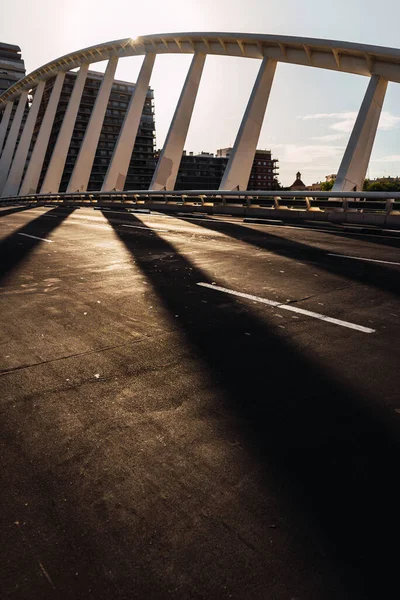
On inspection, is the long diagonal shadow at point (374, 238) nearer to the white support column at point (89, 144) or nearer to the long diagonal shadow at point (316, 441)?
the long diagonal shadow at point (316, 441)

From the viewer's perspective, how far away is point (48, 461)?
7.17ft

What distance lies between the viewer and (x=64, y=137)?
4091cm

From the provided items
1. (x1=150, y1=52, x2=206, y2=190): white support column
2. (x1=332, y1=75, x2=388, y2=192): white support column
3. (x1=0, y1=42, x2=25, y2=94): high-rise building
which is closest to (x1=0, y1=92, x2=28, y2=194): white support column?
(x1=150, y1=52, x2=206, y2=190): white support column

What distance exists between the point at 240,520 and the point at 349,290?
14.2 ft

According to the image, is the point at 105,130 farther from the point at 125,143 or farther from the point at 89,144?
the point at 125,143

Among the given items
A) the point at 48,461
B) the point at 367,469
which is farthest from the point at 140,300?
the point at 367,469

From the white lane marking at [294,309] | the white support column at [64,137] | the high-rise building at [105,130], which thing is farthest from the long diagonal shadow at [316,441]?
the high-rise building at [105,130]

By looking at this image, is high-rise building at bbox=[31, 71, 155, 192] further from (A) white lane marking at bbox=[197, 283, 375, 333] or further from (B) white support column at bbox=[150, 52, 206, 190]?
(A) white lane marking at bbox=[197, 283, 375, 333]

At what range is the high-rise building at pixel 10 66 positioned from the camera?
141 metres

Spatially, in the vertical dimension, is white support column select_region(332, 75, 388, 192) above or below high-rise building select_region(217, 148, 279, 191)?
below

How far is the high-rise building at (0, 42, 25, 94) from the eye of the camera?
14100cm

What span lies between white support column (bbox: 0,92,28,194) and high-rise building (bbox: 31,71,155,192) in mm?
51862

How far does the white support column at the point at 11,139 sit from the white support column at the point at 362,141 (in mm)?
54890

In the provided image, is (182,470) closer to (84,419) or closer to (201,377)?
(84,419)
